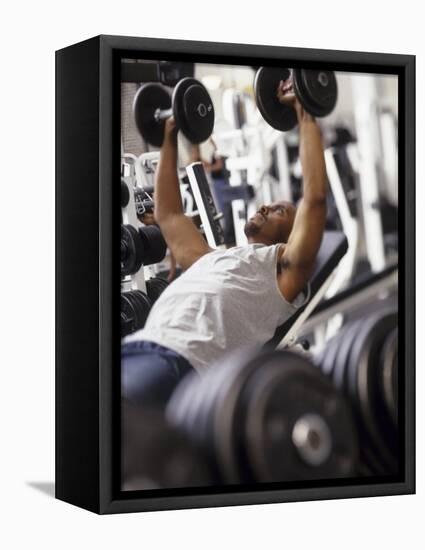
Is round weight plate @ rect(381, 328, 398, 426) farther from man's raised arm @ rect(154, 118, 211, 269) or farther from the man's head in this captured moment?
man's raised arm @ rect(154, 118, 211, 269)

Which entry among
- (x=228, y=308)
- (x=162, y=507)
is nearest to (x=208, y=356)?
(x=228, y=308)

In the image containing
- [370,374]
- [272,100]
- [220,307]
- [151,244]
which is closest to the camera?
[151,244]

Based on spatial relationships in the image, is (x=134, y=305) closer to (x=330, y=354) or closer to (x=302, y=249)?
(x=302, y=249)

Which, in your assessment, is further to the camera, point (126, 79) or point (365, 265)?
point (365, 265)

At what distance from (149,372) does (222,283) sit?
0.61m

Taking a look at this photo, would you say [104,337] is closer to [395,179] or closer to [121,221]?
[121,221]

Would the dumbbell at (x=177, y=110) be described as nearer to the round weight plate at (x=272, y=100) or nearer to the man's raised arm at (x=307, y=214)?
the round weight plate at (x=272, y=100)

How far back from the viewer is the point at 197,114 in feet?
24.0

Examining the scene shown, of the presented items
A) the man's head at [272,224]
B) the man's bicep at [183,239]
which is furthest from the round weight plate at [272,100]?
the man's bicep at [183,239]

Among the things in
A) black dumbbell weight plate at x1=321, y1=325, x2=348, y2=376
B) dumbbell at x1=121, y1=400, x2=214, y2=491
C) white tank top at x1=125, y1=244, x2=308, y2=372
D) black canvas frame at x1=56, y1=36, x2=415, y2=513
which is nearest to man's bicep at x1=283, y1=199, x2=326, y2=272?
white tank top at x1=125, y1=244, x2=308, y2=372

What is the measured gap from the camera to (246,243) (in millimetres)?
7422

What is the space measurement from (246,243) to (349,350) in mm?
864

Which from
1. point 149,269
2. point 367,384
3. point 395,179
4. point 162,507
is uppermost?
point 395,179

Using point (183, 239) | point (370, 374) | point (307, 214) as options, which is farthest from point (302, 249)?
point (370, 374)
